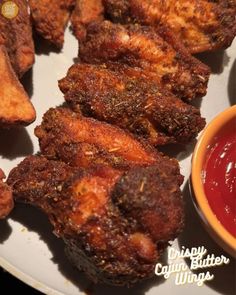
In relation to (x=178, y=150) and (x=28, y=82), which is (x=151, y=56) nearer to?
(x=178, y=150)


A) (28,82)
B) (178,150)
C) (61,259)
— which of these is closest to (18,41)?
(28,82)

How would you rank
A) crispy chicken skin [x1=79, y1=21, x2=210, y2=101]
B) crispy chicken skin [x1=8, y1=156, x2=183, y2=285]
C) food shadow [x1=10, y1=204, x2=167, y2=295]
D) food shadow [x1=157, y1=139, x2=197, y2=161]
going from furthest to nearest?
1. food shadow [x1=157, y1=139, x2=197, y2=161]
2. crispy chicken skin [x1=79, y1=21, x2=210, y2=101]
3. food shadow [x1=10, y1=204, x2=167, y2=295]
4. crispy chicken skin [x1=8, y1=156, x2=183, y2=285]

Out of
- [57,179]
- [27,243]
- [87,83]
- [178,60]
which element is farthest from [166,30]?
[27,243]

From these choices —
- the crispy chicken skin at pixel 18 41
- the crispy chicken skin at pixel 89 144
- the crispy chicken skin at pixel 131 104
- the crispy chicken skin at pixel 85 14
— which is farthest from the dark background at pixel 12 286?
the crispy chicken skin at pixel 85 14

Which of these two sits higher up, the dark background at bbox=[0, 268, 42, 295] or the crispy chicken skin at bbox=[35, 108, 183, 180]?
the crispy chicken skin at bbox=[35, 108, 183, 180]

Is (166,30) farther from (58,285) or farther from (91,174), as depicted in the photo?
(58,285)

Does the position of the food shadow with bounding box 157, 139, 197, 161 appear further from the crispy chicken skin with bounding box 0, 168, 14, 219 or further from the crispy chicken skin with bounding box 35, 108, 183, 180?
the crispy chicken skin with bounding box 0, 168, 14, 219

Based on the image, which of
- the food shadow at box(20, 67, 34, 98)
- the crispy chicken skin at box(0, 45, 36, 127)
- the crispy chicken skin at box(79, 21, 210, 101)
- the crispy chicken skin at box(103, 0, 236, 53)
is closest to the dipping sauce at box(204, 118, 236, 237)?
the crispy chicken skin at box(79, 21, 210, 101)
